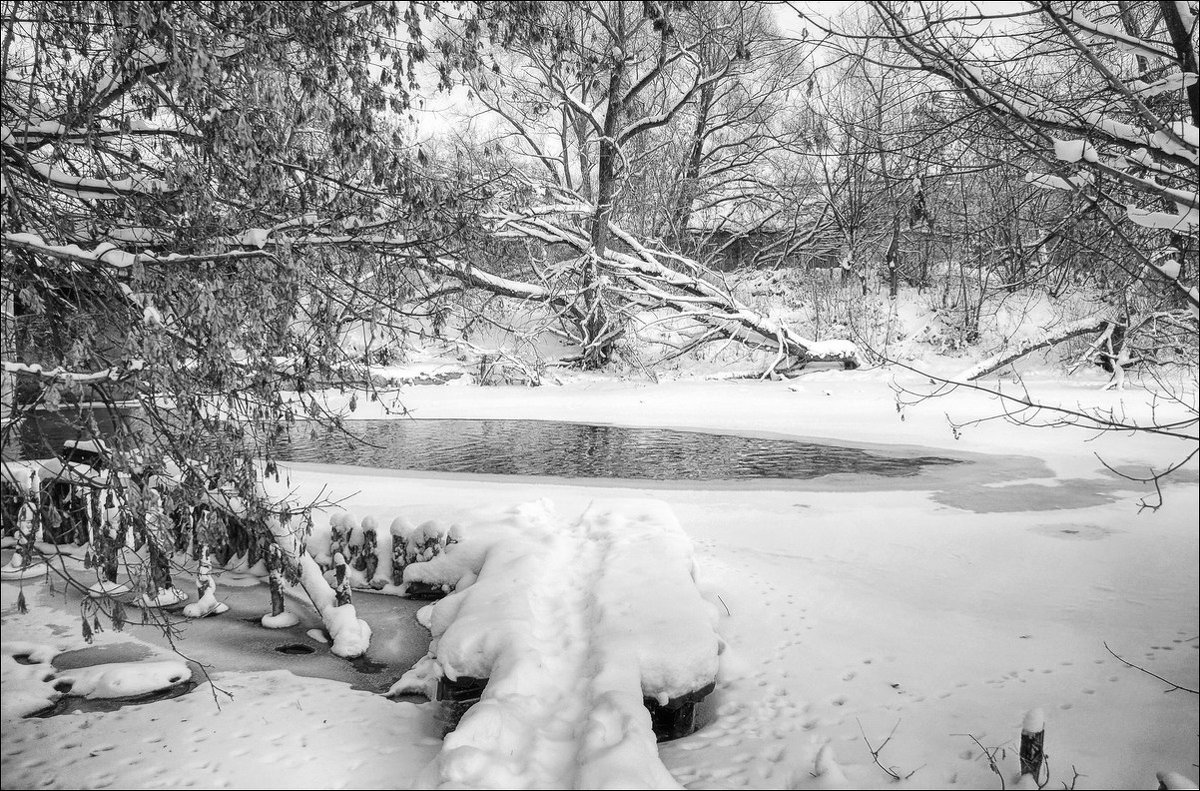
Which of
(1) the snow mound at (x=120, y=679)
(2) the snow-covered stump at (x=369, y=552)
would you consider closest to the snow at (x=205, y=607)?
(1) the snow mound at (x=120, y=679)

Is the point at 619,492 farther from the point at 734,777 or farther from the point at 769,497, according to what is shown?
the point at 734,777

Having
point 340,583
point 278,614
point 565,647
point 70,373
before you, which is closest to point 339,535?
point 340,583

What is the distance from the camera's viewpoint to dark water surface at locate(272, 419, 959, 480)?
9.52m

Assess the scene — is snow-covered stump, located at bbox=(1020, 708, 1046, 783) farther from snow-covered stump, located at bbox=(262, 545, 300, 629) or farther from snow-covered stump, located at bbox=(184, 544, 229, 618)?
snow-covered stump, located at bbox=(184, 544, 229, 618)

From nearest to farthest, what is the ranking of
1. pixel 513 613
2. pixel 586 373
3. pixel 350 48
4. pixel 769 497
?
pixel 350 48 < pixel 513 613 < pixel 769 497 < pixel 586 373

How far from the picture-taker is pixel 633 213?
21.4m

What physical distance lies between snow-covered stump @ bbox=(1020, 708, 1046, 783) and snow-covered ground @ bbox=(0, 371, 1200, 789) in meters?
0.15

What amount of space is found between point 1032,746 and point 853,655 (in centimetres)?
137

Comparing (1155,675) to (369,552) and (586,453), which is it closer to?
(369,552)

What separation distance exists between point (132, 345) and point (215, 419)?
720mm

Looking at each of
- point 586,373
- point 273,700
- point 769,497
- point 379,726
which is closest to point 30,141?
point 273,700

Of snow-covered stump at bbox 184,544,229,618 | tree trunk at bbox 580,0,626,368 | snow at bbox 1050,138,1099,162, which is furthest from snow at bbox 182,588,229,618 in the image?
tree trunk at bbox 580,0,626,368

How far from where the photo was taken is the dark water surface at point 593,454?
9523 mm

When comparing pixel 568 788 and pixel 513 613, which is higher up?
pixel 513 613
